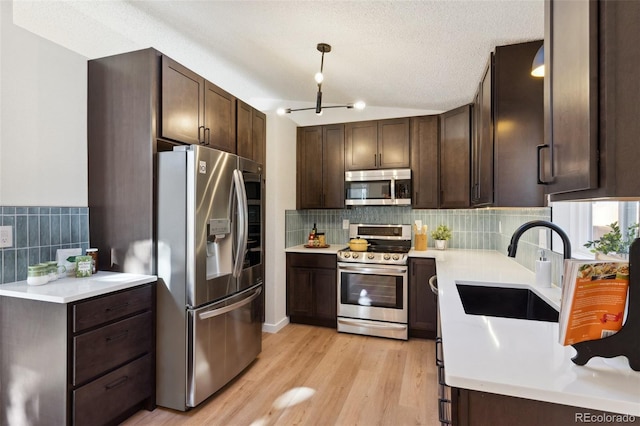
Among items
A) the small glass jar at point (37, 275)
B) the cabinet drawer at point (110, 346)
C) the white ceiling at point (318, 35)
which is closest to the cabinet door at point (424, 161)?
the white ceiling at point (318, 35)

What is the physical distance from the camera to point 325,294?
3600 mm

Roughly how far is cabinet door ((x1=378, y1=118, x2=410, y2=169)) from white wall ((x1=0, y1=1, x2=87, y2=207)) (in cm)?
280

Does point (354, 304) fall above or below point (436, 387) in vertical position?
above

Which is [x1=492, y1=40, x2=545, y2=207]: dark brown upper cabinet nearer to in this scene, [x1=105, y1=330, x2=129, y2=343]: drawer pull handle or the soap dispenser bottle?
the soap dispenser bottle

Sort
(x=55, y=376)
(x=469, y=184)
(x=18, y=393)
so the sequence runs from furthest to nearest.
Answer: (x=469, y=184), (x=18, y=393), (x=55, y=376)

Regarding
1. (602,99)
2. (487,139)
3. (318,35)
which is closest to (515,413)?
(602,99)

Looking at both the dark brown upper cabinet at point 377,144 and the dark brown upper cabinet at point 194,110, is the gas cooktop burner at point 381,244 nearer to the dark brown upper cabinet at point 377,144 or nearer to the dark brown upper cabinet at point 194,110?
the dark brown upper cabinet at point 377,144

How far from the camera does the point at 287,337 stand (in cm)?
336

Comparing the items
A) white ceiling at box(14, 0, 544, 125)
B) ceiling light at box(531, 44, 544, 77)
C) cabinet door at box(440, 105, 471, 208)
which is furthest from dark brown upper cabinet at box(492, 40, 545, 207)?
cabinet door at box(440, 105, 471, 208)

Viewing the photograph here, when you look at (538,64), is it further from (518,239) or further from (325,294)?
(325,294)

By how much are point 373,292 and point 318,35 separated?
2472mm

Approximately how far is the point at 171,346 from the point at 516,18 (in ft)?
9.23

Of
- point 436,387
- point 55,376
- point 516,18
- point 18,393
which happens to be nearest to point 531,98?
point 516,18

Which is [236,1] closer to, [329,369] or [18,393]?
[18,393]
